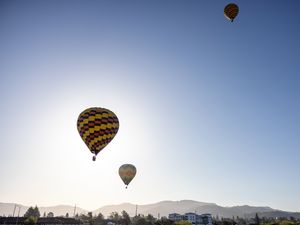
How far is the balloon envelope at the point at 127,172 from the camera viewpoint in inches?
1599

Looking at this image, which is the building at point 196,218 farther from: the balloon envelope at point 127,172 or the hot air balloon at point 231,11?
the hot air balloon at point 231,11

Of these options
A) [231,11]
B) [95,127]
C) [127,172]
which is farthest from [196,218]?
[231,11]

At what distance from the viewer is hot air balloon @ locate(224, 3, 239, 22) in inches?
1259

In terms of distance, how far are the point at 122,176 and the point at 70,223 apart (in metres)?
53.5

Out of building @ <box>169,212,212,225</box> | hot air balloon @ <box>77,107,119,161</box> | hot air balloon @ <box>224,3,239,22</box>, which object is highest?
hot air balloon @ <box>224,3,239,22</box>

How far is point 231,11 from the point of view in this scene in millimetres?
32031

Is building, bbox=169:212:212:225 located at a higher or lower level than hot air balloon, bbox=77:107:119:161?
lower

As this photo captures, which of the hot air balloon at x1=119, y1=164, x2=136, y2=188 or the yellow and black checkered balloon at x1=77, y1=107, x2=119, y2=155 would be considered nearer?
the yellow and black checkered balloon at x1=77, y1=107, x2=119, y2=155

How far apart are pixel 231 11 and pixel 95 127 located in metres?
20.0

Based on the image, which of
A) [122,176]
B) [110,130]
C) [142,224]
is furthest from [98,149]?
[142,224]

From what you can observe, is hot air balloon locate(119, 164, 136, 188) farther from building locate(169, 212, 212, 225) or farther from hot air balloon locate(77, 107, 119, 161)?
building locate(169, 212, 212, 225)

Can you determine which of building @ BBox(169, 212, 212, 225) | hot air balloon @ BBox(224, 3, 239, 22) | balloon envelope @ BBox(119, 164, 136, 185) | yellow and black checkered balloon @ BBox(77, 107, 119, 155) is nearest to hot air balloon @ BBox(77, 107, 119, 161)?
yellow and black checkered balloon @ BBox(77, 107, 119, 155)

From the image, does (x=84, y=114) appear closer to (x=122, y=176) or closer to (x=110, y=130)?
(x=110, y=130)

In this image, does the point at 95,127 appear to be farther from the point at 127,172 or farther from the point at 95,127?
the point at 127,172
